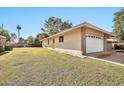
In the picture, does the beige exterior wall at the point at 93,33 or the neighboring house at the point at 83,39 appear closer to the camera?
the neighboring house at the point at 83,39

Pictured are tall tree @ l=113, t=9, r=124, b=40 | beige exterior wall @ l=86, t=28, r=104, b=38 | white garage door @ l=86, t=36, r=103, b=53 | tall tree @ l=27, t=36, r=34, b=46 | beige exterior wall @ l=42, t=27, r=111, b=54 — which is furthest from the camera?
tall tree @ l=27, t=36, r=34, b=46

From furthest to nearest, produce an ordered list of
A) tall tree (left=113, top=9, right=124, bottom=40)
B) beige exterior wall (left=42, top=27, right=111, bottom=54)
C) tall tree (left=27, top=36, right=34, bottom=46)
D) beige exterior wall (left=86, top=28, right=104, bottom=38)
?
tall tree (left=27, top=36, right=34, bottom=46), tall tree (left=113, top=9, right=124, bottom=40), beige exterior wall (left=86, top=28, right=104, bottom=38), beige exterior wall (left=42, top=27, right=111, bottom=54)

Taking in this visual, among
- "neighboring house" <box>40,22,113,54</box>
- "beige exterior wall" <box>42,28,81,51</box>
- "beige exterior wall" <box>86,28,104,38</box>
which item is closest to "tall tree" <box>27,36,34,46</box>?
"neighboring house" <box>40,22,113,54</box>

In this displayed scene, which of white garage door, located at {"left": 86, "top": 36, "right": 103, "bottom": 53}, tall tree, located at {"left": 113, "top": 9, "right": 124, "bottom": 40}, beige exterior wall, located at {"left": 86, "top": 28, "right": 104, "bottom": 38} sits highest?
tall tree, located at {"left": 113, "top": 9, "right": 124, "bottom": 40}

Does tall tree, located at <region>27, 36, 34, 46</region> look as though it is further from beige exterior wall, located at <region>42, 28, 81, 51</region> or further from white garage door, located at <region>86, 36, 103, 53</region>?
white garage door, located at <region>86, 36, 103, 53</region>

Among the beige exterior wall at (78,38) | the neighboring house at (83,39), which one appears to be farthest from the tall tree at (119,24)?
the beige exterior wall at (78,38)

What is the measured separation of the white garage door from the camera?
1574cm

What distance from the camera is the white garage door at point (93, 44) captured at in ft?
51.6

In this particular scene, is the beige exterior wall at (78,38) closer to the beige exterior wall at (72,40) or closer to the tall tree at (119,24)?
the beige exterior wall at (72,40)

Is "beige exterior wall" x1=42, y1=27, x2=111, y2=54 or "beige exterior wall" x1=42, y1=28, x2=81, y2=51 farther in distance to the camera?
"beige exterior wall" x1=42, y1=28, x2=81, y2=51

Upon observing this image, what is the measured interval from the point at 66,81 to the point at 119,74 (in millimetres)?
2394

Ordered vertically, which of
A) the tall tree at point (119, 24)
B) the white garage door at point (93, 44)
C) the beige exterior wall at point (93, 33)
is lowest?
the white garage door at point (93, 44)
